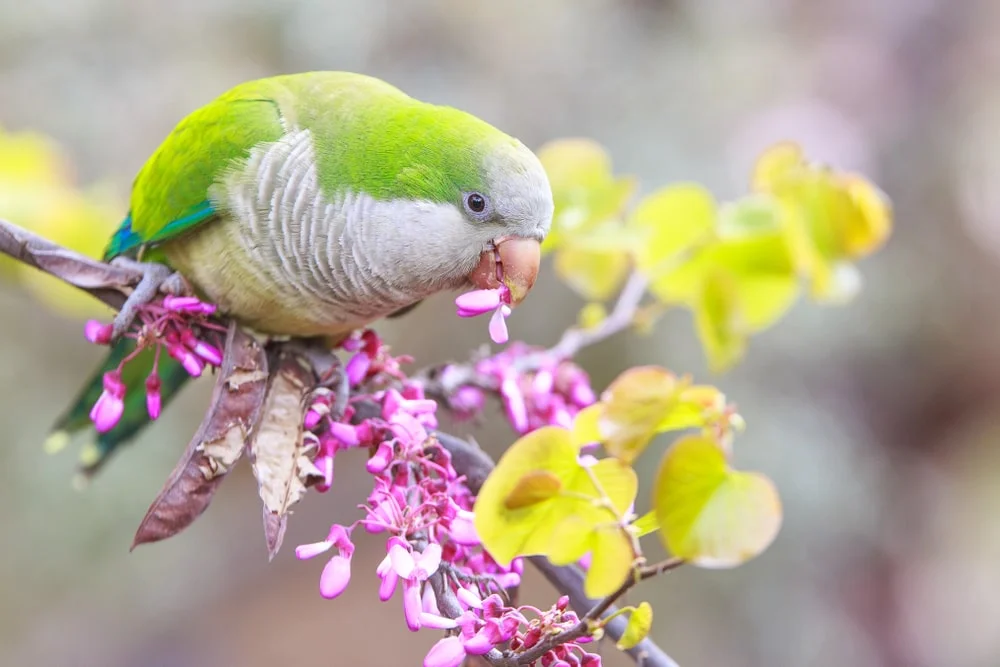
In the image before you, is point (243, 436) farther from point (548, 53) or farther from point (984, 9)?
point (984, 9)

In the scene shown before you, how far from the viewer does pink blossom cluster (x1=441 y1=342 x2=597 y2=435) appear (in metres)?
1.12

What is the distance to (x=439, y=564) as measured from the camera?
0.78m

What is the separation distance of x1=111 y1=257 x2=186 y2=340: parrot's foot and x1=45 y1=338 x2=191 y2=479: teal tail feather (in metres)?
0.20

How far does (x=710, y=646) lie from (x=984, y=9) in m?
2.78

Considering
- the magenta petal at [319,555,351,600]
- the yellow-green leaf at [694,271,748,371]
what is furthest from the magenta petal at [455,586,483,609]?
the yellow-green leaf at [694,271,748,371]

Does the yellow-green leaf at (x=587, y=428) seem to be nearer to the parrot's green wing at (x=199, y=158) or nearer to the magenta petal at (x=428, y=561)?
the magenta petal at (x=428, y=561)

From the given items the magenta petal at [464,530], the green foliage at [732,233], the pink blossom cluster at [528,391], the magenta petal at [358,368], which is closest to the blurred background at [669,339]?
the green foliage at [732,233]

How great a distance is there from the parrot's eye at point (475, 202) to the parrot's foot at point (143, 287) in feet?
1.35

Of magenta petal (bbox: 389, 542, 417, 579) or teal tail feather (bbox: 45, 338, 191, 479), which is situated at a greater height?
magenta petal (bbox: 389, 542, 417, 579)

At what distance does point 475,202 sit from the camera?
0.99 meters

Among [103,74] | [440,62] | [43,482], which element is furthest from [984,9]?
[43,482]

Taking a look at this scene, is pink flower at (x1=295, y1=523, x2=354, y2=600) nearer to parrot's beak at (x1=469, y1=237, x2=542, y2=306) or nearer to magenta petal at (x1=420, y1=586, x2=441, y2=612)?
magenta petal at (x1=420, y1=586, x2=441, y2=612)

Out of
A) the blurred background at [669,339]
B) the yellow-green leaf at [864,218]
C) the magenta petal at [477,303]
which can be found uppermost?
the yellow-green leaf at [864,218]

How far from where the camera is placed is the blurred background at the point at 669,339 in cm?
286
